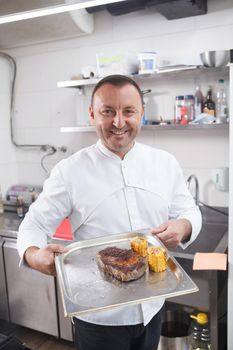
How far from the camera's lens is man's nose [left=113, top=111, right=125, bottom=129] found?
3.97ft

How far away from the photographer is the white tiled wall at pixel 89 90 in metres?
2.29

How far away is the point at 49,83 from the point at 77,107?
43 centimetres

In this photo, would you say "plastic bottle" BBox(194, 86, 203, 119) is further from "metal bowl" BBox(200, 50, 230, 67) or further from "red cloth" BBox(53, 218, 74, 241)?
"red cloth" BBox(53, 218, 74, 241)

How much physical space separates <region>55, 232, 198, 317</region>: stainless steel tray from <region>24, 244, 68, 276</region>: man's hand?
0.02m

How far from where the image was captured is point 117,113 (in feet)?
4.01

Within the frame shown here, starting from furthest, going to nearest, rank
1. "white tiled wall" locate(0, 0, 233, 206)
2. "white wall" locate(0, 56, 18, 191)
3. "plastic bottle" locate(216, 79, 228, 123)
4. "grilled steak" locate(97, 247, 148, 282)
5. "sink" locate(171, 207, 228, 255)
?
"white wall" locate(0, 56, 18, 191), "white tiled wall" locate(0, 0, 233, 206), "plastic bottle" locate(216, 79, 228, 123), "sink" locate(171, 207, 228, 255), "grilled steak" locate(97, 247, 148, 282)

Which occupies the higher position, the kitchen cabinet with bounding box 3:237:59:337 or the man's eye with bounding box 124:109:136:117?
the man's eye with bounding box 124:109:136:117

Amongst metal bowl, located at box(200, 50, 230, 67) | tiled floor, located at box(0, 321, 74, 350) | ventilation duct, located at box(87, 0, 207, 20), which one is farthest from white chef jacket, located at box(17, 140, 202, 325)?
tiled floor, located at box(0, 321, 74, 350)

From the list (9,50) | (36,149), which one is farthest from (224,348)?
(9,50)

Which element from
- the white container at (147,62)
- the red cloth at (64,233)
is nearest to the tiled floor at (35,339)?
the red cloth at (64,233)

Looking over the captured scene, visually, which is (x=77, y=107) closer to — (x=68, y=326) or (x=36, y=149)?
(x=36, y=149)

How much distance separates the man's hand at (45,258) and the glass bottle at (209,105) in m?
1.49

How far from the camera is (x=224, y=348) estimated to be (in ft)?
6.27

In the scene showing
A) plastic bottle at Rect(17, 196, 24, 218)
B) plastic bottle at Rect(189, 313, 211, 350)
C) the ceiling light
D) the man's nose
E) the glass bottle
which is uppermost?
the ceiling light
